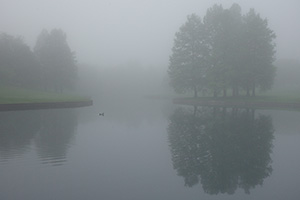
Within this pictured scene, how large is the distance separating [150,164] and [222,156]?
3306 mm

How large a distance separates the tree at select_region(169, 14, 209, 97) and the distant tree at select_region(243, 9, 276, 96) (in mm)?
8374

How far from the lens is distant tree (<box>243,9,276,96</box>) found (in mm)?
49044

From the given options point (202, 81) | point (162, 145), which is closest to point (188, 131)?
point (162, 145)

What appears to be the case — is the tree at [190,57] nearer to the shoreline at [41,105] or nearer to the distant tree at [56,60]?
the shoreline at [41,105]

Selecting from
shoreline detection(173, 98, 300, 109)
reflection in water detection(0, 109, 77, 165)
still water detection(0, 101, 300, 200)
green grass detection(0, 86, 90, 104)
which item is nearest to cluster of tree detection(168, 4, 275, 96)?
shoreline detection(173, 98, 300, 109)

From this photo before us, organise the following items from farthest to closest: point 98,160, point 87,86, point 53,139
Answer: point 87,86 → point 53,139 → point 98,160

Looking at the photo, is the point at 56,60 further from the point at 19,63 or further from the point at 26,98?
the point at 26,98

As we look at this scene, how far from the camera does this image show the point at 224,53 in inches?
2057

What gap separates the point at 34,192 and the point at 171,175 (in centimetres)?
443

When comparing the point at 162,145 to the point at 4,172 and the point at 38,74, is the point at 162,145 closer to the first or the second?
the point at 4,172

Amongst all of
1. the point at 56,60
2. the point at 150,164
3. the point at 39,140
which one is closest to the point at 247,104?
the point at 39,140

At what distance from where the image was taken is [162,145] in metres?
15.6

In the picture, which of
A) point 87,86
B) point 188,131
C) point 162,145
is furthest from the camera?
point 87,86

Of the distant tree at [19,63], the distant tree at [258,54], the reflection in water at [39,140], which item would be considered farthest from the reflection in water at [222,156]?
the distant tree at [19,63]
